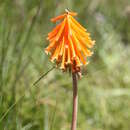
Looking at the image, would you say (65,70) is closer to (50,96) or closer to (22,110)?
(22,110)

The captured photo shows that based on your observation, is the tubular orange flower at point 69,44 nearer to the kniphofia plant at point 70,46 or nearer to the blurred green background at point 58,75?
the kniphofia plant at point 70,46

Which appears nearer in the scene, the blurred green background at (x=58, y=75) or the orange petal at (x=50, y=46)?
the orange petal at (x=50, y=46)

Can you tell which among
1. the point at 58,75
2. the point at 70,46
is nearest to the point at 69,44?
the point at 70,46

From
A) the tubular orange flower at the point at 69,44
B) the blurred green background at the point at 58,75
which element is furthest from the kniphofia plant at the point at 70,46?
the blurred green background at the point at 58,75

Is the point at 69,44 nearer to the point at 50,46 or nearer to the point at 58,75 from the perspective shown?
the point at 50,46

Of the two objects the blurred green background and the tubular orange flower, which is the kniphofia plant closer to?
the tubular orange flower

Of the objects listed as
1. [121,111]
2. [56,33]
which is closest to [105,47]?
[121,111]
